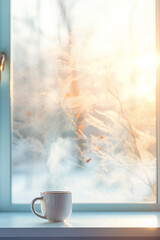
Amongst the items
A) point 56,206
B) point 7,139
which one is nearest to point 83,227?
point 56,206

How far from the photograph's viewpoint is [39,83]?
146cm

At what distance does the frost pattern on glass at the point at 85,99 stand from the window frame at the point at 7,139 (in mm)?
20

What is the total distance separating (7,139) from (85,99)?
0.35 meters

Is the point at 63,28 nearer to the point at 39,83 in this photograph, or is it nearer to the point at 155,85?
the point at 39,83

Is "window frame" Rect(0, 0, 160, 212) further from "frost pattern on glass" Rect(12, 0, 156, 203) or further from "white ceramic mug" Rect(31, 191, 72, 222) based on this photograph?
"white ceramic mug" Rect(31, 191, 72, 222)

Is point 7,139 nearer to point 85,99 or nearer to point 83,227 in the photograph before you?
point 85,99

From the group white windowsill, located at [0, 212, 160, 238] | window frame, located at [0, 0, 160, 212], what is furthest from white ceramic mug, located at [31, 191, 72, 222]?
window frame, located at [0, 0, 160, 212]

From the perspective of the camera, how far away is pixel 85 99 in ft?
4.79

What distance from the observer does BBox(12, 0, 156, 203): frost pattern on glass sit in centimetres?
143

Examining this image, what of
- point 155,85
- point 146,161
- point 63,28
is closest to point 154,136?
point 146,161

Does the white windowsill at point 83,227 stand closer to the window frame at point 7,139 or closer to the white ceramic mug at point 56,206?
the white ceramic mug at point 56,206

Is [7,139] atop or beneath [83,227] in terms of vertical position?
atop

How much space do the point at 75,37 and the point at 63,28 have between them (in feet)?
0.20

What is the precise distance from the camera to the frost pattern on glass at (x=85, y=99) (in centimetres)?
143
